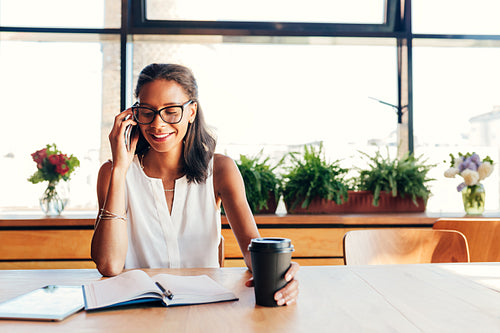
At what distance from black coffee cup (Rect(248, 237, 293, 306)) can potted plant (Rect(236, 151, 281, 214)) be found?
215cm

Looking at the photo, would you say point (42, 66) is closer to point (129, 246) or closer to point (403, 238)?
point (129, 246)

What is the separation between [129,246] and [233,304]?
2.90 feet

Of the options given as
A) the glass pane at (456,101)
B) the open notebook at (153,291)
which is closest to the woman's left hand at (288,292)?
the open notebook at (153,291)

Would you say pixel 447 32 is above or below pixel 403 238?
above

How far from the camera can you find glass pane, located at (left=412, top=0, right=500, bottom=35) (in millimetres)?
3891

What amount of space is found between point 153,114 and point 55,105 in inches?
93.2

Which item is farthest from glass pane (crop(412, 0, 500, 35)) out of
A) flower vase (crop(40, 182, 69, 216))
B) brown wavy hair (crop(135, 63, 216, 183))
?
flower vase (crop(40, 182, 69, 216))

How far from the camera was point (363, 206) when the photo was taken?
3410 mm

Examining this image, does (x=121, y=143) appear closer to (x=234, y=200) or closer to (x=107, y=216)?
(x=107, y=216)

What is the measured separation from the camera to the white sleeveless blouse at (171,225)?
1819mm

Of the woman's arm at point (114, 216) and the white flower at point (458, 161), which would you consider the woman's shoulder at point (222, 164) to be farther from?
the white flower at point (458, 161)

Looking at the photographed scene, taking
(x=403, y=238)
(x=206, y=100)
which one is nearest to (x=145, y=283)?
(x=403, y=238)

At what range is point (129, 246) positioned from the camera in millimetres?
1838

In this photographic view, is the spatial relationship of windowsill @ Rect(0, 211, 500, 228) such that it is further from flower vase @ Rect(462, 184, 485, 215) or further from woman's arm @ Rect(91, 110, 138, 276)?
woman's arm @ Rect(91, 110, 138, 276)
